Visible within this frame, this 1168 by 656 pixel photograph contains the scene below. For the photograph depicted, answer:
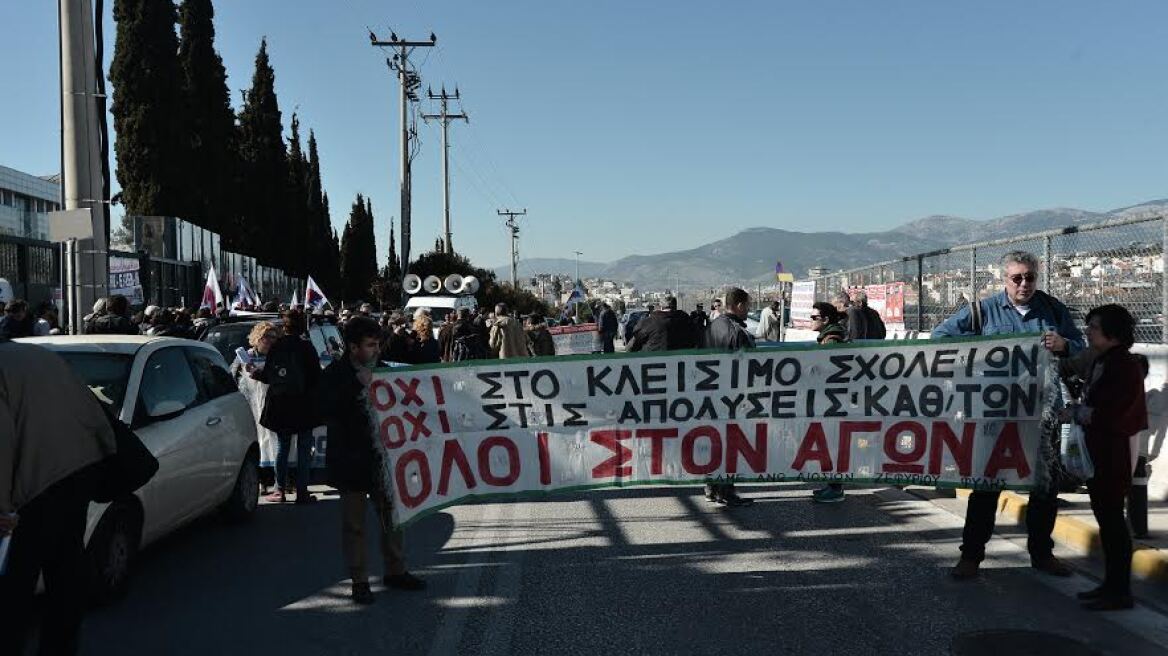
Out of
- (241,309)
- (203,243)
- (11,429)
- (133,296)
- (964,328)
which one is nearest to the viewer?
(11,429)

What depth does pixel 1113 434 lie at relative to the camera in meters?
5.75

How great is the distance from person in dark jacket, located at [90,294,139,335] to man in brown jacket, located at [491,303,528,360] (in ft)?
20.5

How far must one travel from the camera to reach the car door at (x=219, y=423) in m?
7.61

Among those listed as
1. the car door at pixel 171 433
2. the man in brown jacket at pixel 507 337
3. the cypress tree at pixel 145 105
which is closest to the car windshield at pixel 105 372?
the car door at pixel 171 433

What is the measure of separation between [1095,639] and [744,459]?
7.32 feet

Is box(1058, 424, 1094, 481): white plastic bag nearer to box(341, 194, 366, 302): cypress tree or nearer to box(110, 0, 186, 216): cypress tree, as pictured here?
box(110, 0, 186, 216): cypress tree

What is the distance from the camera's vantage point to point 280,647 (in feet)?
17.4

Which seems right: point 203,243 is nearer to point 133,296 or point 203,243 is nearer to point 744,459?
point 133,296

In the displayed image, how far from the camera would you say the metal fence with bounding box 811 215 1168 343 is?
869 cm

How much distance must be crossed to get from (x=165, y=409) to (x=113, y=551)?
1124 millimetres

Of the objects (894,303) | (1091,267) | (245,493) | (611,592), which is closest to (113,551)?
(245,493)

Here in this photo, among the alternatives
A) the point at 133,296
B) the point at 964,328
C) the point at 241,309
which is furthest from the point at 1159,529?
the point at 241,309

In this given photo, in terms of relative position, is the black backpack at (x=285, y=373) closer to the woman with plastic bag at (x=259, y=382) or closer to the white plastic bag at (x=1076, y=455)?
the woman with plastic bag at (x=259, y=382)

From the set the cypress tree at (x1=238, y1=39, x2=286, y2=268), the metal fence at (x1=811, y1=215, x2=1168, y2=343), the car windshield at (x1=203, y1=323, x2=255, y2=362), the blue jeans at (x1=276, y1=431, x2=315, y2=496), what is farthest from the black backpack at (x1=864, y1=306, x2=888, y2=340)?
the cypress tree at (x1=238, y1=39, x2=286, y2=268)
